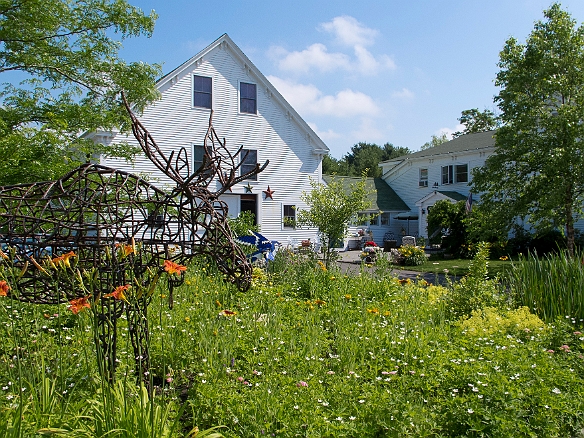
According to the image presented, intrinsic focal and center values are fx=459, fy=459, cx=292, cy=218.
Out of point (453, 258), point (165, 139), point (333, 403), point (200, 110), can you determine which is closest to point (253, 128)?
point (200, 110)

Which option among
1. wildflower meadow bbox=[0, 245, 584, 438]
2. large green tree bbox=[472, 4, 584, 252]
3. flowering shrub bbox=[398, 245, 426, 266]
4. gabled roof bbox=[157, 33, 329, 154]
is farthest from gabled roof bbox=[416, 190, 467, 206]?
wildflower meadow bbox=[0, 245, 584, 438]

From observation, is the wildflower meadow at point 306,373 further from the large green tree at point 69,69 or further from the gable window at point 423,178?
the gable window at point 423,178

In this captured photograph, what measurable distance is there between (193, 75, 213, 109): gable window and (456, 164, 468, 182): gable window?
50.8ft

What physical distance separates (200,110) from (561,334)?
55.0ft

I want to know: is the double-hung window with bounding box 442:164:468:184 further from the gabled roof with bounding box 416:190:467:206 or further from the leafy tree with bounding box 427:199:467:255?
the leafy tree with bounding box 427:199:467:255

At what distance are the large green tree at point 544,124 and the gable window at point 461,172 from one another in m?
12.0

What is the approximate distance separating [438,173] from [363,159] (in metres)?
28.8

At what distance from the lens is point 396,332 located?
483cm

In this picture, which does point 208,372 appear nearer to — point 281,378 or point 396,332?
point 281,378

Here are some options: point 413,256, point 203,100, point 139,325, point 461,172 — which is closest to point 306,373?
point 139,325

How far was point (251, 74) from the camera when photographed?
67.4ft

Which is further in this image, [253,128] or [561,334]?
[253,128]

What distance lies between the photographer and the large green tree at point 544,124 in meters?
13.4

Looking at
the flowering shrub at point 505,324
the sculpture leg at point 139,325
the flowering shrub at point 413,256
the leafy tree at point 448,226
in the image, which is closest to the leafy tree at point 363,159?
the leafy tree at point 448,226
